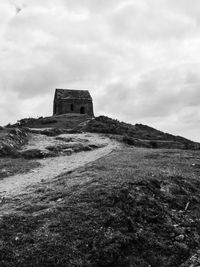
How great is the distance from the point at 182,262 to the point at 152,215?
2680 mm

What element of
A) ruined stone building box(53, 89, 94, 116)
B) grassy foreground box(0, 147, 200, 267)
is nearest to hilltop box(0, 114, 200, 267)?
grassy foreground box(0, 147, 200, 267)

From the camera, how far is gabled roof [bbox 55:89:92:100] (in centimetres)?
8184

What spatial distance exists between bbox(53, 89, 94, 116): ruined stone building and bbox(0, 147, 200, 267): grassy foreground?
2549 inches

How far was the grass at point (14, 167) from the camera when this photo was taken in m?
21.5

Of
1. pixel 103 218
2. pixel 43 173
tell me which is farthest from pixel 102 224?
pixel 43 173

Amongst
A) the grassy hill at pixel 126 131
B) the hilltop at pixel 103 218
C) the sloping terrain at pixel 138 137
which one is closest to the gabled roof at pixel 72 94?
the grassy hill at pixel 126 131

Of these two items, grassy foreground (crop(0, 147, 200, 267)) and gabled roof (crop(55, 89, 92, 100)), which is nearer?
grassy foreground (crop(0, 147, 200, 267))

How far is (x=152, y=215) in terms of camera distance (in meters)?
12.9

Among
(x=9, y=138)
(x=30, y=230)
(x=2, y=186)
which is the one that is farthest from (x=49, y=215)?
(x=9, y=138)

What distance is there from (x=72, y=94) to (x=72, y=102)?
107 inches

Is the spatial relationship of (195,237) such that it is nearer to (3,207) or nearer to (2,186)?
(3,207)

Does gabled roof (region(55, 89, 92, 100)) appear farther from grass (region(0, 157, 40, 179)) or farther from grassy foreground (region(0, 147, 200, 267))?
grassy foreground (region(0, 147, 200, 267))

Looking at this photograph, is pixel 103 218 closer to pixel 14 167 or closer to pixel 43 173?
pixel 43 173

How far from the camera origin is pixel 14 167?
23391 mm
